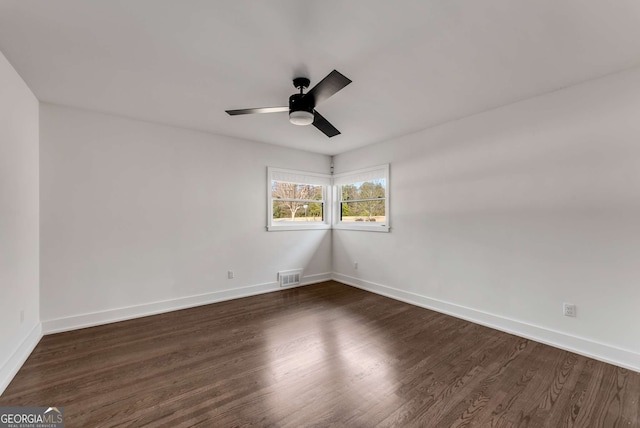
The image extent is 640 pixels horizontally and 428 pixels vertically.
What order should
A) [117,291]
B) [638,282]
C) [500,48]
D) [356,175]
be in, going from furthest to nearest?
[356,175] < [117,291] < [638,282] < [500,48]

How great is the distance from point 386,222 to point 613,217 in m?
2.55

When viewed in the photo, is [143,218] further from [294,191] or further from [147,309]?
[294,191]

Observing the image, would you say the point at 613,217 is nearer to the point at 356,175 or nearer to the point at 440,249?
the point at 440,249

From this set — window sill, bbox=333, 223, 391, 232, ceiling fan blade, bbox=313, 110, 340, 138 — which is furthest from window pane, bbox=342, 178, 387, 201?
ceiling fan blade, bbox=313, 110, 340, 138

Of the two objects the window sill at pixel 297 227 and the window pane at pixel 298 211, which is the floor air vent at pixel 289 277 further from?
the window pane at pixel 298 211

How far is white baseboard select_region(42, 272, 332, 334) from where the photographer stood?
303cm

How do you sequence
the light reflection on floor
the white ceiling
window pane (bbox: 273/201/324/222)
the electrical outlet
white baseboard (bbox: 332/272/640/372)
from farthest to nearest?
window pane (bbox: 273/201/324/222)
the electrical outlet
white baseboard (bbox: 332/272/640/372)
the light reflection on floor
the white ceiling

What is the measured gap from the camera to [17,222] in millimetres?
2357

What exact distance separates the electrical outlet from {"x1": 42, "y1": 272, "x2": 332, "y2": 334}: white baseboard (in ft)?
12.4

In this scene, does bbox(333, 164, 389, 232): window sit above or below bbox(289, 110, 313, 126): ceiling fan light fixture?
below

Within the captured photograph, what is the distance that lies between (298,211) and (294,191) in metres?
0.40

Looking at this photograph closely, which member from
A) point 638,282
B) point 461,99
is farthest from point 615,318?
point 461,99

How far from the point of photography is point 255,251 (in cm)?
449

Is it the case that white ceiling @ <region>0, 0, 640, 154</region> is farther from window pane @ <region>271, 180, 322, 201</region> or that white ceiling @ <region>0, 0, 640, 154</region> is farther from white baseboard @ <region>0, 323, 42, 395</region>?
white baseboard @ <region>0, 323, 42, 395</region>
